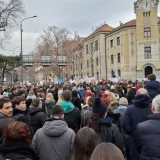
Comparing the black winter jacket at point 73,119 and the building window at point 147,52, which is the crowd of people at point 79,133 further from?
the building window at point 147,52

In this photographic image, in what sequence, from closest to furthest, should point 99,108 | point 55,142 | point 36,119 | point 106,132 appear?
point 55,142 < point 106,132 < point 99,108 < point 36,119

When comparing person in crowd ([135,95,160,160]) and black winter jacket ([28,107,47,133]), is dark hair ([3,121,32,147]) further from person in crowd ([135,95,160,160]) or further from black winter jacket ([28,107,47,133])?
black winter jacket ([28,107,47,133])

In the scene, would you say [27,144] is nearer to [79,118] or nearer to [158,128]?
[158,128]

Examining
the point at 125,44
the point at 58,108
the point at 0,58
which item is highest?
the point at 125,44

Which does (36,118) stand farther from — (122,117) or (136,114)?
(136,114)

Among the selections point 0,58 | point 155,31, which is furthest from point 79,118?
point 155,31

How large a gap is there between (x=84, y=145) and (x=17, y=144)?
739 millimetres

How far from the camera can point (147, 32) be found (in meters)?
52.2

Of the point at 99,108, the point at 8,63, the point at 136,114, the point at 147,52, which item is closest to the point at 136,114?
the point at 136,114

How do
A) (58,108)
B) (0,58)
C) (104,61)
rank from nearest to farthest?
(58,108) → (0,58) → (104,61)

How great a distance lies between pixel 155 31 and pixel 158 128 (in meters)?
50.5

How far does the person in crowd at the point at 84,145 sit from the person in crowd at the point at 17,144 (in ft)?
1.64

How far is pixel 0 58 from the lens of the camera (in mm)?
39750

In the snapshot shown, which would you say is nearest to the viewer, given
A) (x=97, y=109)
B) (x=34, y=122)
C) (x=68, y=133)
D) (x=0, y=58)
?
(x=68, y=133)
